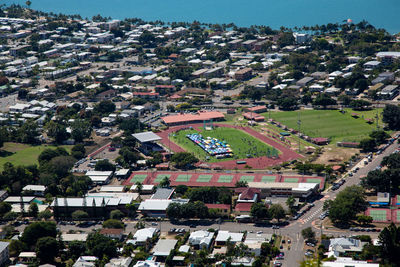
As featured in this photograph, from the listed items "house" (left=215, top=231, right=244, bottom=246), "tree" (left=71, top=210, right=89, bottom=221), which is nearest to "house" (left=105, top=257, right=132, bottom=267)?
"house" (left=215, top=231, right=244, bottom=246)

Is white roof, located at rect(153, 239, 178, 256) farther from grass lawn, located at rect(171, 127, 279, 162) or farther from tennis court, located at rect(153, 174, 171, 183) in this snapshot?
grass lawn, located at rect(171, 127, 279, 162)

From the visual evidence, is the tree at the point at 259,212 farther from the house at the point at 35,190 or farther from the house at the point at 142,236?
the house at the point at 35,190

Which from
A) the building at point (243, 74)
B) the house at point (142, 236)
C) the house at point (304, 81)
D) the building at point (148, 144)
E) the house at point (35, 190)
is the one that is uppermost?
the building at point (243, 74)

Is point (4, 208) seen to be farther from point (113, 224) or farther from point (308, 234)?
point (308, 234)

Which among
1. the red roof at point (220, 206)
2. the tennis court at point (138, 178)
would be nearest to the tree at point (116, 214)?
the red roof at point (220, 206)

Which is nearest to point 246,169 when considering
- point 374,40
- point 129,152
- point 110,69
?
point 129,152

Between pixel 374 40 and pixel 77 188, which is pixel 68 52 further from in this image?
pixel 77 188
